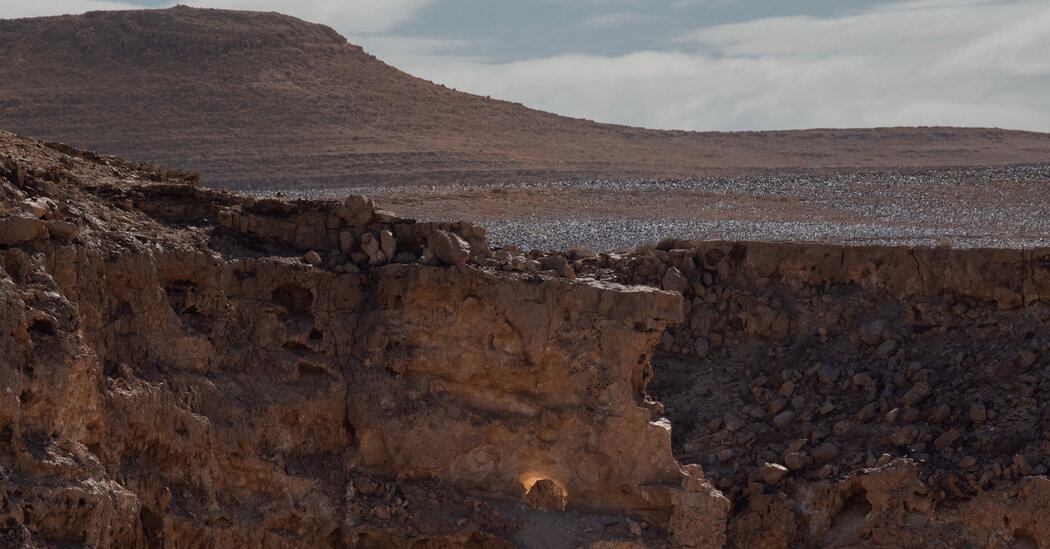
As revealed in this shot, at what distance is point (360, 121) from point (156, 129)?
7286 millimetres

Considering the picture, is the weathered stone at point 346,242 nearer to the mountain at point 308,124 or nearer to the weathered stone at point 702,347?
the weathered stone at point 702,347

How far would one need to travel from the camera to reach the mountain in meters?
48.9

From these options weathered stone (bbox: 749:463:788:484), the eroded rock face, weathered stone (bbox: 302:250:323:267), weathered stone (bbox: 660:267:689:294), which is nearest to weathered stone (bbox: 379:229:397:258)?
the eroded rock face

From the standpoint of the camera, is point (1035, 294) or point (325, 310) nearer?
point (325, 310)

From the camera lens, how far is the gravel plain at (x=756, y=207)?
3103 centimetres

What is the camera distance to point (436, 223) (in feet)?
49.5

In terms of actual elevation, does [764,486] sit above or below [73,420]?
below

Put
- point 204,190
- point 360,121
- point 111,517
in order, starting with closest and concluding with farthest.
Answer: point 111,517, point 204,190, point 360,121

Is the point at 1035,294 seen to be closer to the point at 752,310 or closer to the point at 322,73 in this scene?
the point at 752,310

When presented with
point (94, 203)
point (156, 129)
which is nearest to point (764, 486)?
point (94, 203)

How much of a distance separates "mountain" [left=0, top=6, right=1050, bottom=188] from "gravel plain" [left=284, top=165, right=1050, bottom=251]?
4.97 m

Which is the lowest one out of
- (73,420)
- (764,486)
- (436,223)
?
(764,486)

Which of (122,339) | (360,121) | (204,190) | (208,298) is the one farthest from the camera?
(360,121)

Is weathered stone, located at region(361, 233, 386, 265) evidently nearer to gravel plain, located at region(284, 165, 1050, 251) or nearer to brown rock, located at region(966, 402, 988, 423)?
brown rock, located at region(966, 402, 988, 423)
